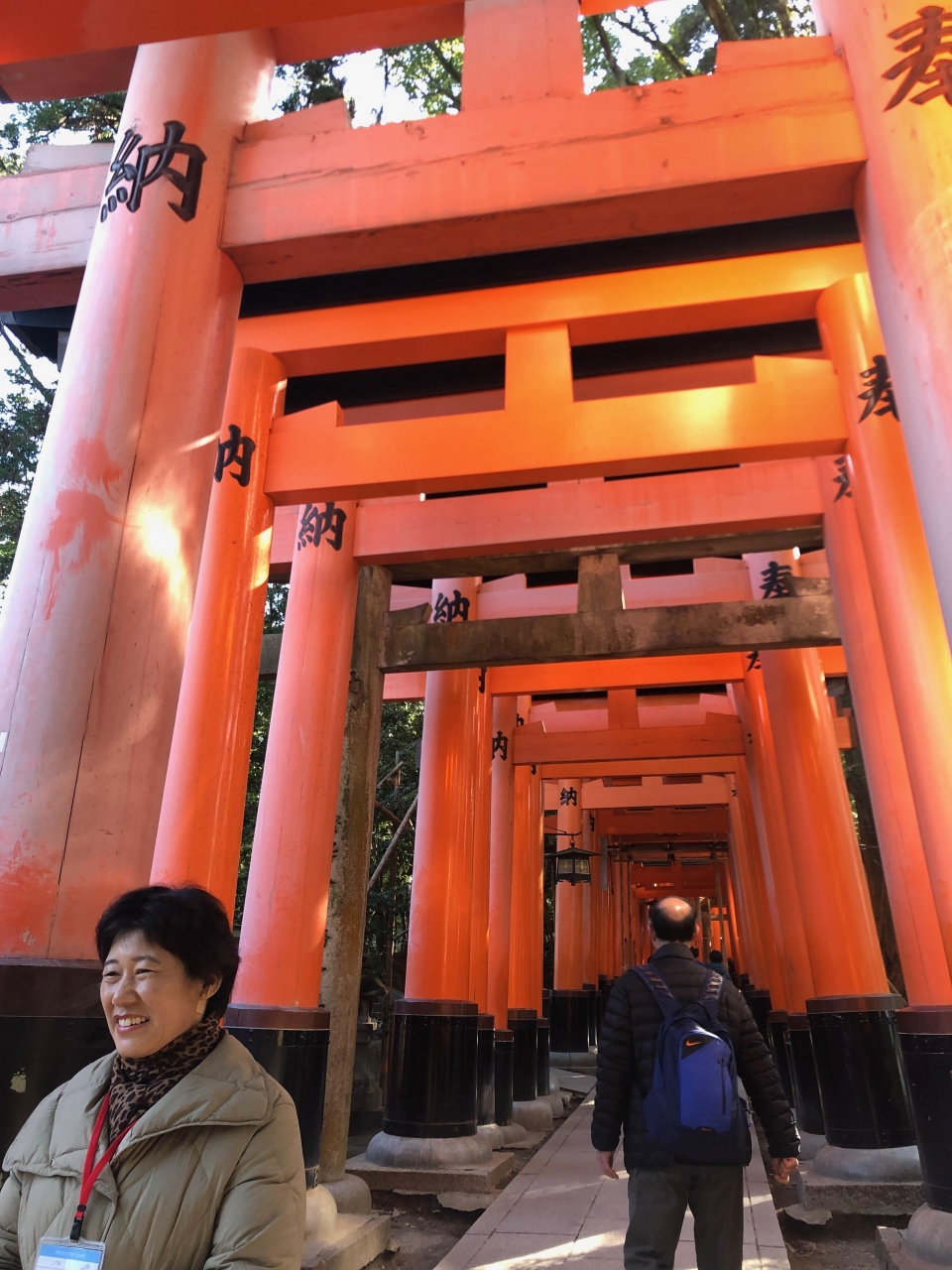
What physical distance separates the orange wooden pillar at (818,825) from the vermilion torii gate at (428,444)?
0.13 feet

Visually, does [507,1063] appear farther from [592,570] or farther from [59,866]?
[59,866]

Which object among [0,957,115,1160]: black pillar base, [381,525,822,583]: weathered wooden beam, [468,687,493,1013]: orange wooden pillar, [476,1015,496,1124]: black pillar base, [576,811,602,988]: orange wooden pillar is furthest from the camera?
[576,811,602,988]: orange wooden pillar

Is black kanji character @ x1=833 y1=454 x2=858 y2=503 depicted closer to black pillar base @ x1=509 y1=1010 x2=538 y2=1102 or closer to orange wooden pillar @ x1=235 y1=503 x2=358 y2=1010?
orange wooden pillar @ x1=235 y1=503 x2=358 y2=1010

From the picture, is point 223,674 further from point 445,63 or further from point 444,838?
point 445,63

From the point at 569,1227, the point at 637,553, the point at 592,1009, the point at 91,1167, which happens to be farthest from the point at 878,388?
the point at 592,1009

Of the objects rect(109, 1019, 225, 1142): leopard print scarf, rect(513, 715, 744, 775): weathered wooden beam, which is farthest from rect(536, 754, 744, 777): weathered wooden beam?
rect(109, 1019, 225, 1142): leopard print scarf

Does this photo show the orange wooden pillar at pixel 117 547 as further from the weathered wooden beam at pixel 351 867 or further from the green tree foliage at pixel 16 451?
the green tree foliage at pixel 16 451

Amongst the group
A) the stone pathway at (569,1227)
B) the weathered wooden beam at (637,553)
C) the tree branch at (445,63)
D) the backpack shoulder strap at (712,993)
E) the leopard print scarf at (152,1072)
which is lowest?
the stone pathway at (569,1227)

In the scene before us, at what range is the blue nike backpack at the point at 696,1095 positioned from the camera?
2.84 metres

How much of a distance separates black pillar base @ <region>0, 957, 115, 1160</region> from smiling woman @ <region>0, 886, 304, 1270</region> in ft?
3.38

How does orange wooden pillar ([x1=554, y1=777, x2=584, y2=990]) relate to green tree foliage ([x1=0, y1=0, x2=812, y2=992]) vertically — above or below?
below

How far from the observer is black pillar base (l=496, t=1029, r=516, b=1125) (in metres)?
9.38

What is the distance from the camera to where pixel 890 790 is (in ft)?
16.7

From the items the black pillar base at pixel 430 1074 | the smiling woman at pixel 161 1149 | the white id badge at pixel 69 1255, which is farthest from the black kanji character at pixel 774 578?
the white id badge at pixel 69 1255
